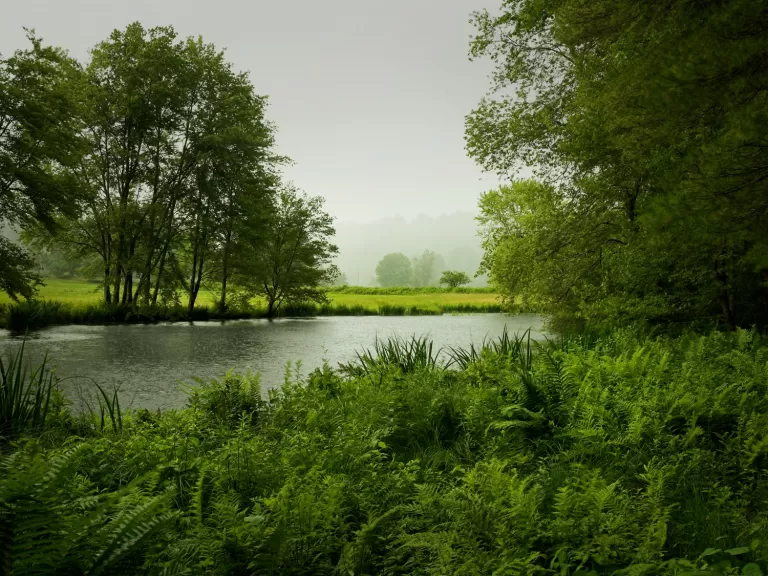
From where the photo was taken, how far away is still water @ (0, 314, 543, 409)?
29.4 feet

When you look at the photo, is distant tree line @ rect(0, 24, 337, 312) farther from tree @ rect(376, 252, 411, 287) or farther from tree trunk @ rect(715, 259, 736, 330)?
tree @ rect(376, 252, 411, 287)

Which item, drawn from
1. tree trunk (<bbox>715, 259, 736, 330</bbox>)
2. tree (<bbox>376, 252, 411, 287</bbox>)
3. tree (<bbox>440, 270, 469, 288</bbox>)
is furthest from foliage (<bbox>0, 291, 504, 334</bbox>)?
tree (<bbox>376, 252, 411, 287</bbox>)

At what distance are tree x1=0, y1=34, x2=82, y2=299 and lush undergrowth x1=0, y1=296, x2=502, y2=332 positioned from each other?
1732 mm

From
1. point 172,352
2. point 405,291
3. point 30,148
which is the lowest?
point 172,352

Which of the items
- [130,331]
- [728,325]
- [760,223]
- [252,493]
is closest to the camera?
[252,493]

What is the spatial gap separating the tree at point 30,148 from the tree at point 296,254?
11.2 meters

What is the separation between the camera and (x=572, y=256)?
1304cm

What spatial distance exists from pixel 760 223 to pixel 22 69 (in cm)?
2089

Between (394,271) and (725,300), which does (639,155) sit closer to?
(725,300)

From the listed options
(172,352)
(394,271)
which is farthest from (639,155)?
(394,271)

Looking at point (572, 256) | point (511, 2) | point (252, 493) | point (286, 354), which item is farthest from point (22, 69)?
point (252, 493)

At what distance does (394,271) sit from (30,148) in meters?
147

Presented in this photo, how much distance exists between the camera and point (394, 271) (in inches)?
6432

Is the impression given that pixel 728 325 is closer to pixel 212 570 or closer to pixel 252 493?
pixel 252 493
